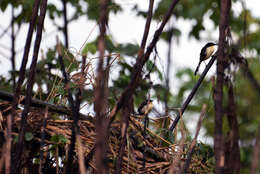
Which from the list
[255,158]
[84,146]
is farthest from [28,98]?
[255,158]

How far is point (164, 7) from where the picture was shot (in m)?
3.29

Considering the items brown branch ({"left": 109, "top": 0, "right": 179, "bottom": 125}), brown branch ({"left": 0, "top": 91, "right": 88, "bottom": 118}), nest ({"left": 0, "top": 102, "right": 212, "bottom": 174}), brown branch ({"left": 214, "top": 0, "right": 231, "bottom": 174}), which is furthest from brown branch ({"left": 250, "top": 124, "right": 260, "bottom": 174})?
brown branch ({"left": 0, "top": 91, "right": 88, "bottom": 118})

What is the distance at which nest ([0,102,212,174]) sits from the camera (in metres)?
1.47

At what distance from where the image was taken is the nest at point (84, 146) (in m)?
1.47

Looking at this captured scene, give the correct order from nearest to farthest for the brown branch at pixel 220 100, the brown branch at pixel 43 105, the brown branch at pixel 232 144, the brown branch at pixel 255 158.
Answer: the brown branch at pixel 255 158 → the brown branch at pixel 220 100 → the brown branch at pixel 232 144 → the brown branch at pixel 43 105

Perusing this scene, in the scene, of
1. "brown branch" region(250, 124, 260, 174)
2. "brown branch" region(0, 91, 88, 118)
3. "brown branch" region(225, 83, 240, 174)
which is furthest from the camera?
"brown branch" region(0, 91, 88, 118)

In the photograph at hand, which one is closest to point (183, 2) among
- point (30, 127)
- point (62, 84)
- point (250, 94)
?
point (62, 84)

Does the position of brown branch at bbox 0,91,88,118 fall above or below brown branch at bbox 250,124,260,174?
above

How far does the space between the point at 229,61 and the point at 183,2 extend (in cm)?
262

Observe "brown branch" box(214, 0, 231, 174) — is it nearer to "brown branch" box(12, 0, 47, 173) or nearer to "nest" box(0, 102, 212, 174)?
"nest" box(0, 102, 212, 174)

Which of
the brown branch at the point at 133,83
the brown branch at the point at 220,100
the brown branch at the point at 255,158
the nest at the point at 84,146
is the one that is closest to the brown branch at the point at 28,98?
the nest at the point at 84,146

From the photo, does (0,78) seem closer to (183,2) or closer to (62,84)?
(62,84)

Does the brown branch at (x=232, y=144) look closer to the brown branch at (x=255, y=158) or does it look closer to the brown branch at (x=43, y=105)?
the brown branch at (x=255, y=158)

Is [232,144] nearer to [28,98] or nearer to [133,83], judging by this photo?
[133,83]
